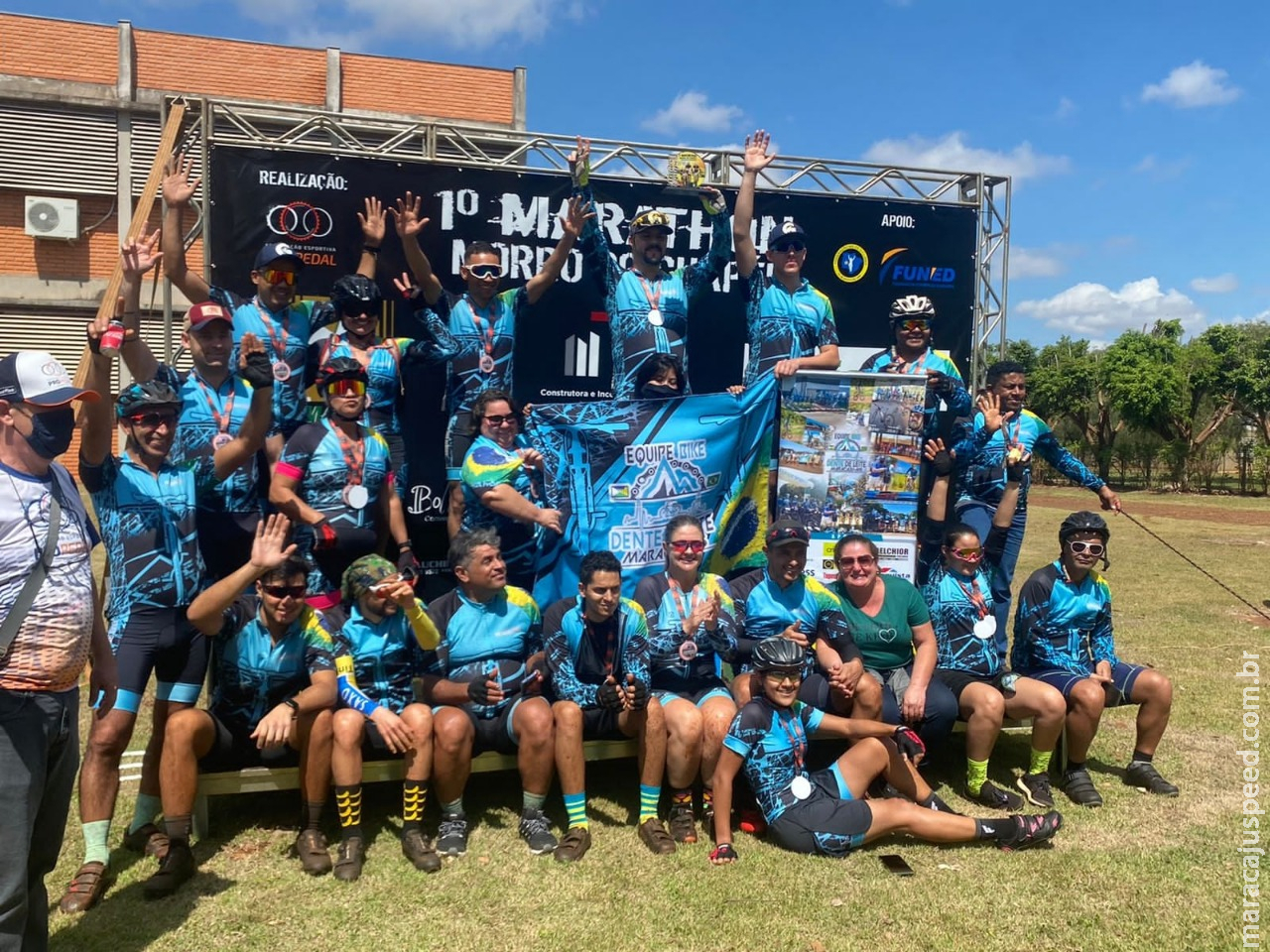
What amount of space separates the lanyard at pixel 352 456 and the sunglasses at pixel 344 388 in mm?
189

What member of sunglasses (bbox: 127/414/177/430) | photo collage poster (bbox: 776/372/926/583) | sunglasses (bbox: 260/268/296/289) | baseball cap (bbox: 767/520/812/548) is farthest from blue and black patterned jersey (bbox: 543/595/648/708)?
sunglasses (bbox: 260/268/296/289)

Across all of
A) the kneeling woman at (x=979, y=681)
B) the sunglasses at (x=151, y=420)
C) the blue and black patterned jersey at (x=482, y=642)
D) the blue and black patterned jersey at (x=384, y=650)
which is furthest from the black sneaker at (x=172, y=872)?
the kneeling woman at (x=979, y=681)

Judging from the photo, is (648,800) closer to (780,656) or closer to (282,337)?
(780,656)

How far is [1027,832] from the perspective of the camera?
447cm

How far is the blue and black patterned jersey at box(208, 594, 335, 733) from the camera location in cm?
433

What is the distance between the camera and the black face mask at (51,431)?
2.81 meters

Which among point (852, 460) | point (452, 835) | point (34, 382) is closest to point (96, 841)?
point (452, 835)

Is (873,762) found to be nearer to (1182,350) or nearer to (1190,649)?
(1190,649)

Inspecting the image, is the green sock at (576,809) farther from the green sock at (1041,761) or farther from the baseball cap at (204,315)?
the baseball cap at (204,315)

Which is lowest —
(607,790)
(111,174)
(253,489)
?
(607,790)

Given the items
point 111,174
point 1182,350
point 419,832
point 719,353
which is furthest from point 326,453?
point 1182,350

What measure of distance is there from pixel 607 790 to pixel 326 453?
8.19ft

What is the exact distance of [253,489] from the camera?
5055mm

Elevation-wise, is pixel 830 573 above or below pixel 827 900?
above
